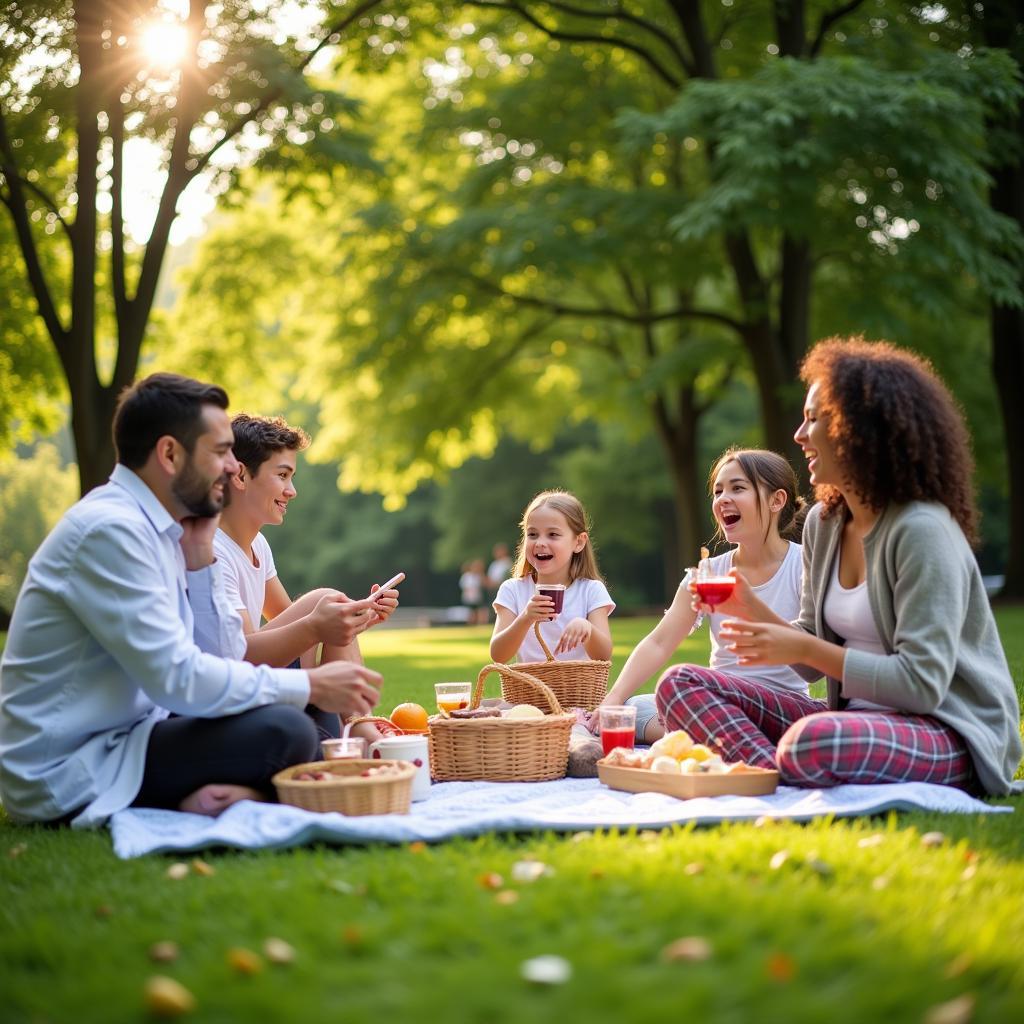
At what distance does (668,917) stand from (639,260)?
16.0 m

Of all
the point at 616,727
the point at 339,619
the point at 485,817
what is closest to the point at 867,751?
the point at 616,727

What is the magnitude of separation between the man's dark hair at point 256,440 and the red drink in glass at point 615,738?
2.01m

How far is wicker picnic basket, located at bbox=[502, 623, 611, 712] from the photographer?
21.2 feet

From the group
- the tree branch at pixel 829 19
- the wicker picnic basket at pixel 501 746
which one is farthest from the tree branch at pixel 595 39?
the wicker picnic basket at pixel 501 746

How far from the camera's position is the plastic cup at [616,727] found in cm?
554

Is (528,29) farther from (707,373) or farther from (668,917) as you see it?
(668,917)

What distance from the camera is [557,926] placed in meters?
3.06

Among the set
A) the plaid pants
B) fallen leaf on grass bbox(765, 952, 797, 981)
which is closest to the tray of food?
the plaid pants

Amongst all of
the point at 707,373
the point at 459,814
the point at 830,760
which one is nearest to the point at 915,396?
the point at 830,760

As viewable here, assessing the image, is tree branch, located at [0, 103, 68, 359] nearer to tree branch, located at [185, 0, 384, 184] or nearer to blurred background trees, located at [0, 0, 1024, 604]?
blurred background trees, located at [0, 0, 1024, 604]

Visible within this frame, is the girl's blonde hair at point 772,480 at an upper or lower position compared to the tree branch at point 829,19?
lower

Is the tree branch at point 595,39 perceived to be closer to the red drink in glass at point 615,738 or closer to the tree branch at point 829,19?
the tree branch at point 829,19

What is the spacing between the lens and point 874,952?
2.75 m

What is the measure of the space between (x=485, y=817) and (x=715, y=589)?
127cm
